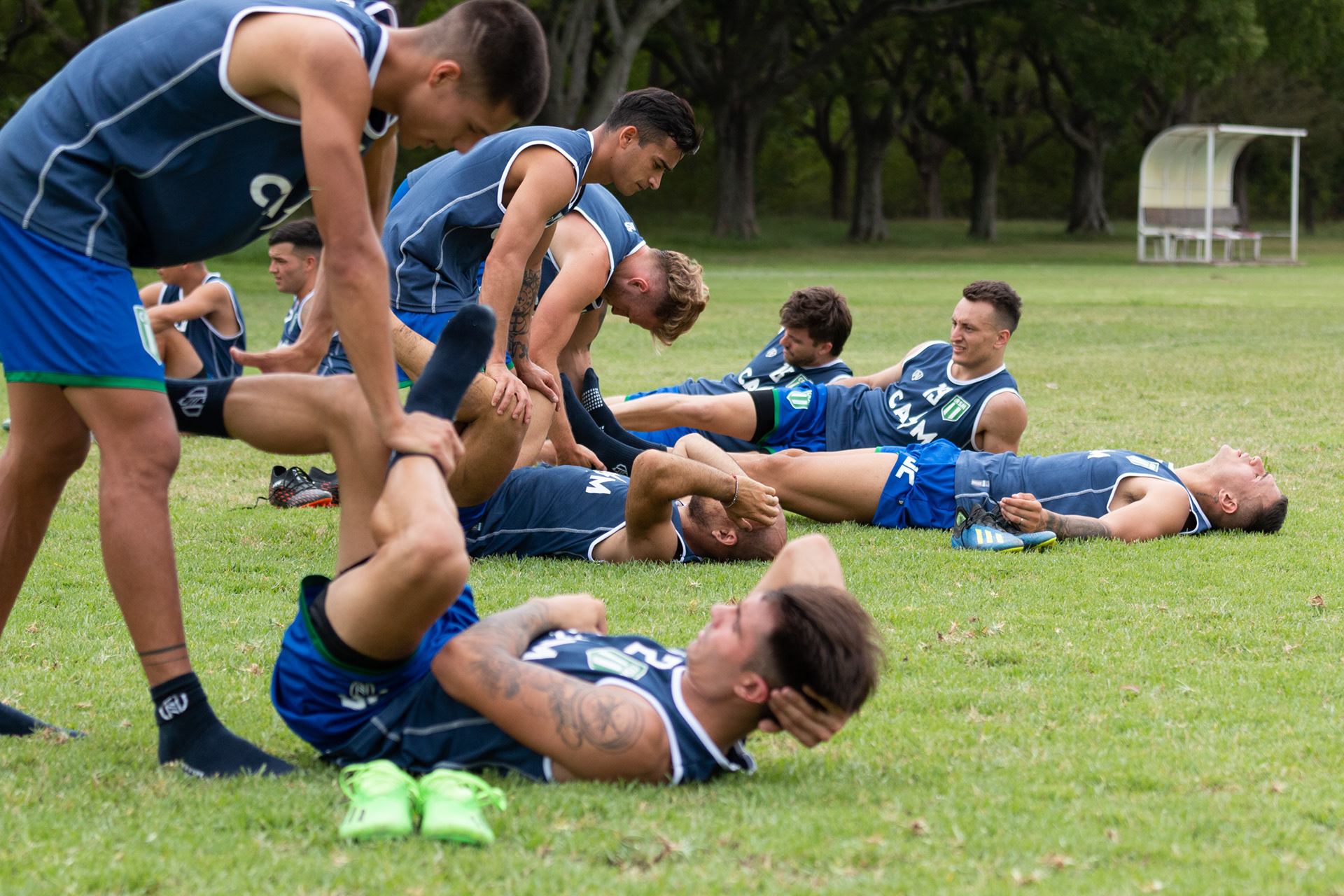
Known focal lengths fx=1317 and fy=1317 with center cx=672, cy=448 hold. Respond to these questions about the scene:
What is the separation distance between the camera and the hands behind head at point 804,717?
3.11 metres

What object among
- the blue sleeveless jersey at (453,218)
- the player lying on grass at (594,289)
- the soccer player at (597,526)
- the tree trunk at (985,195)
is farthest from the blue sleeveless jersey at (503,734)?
the tree trunk at (985,195)

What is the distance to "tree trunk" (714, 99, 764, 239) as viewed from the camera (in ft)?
135

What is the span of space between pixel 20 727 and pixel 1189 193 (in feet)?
131

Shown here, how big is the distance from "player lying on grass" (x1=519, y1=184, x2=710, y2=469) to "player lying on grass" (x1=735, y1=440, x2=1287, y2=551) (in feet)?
3.19

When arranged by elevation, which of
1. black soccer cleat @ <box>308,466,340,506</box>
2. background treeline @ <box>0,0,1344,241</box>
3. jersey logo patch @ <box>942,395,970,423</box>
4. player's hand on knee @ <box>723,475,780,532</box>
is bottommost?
black soccer cleat @ <box>308,466,340,506</box>

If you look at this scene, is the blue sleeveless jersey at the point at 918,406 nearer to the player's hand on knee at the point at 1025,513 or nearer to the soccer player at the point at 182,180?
the player's hand on knee at the point at 1025,513

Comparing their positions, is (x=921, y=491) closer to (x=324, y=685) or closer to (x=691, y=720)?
(x=691, y=720)

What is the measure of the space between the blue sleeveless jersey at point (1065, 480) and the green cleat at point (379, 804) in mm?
4210

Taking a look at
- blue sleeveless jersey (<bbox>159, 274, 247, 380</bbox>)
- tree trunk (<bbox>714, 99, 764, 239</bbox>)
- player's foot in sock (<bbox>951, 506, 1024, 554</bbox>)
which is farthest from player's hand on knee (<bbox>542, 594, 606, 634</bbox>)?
tree trunk (<bbox>714, 99, 764, 239</bbox>)

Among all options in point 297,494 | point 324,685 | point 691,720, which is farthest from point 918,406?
point 324,685

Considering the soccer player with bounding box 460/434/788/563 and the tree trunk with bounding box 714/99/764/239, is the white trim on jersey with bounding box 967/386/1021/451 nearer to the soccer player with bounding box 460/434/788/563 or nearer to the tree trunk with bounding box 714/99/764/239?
the soccer player with bounding box 460/434/788/563

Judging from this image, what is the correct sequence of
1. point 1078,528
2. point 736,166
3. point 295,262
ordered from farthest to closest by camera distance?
point 736,166 < point 295,262 < point 1078,528

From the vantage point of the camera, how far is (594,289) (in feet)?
21.6

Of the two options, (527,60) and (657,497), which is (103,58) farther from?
(657,497)
